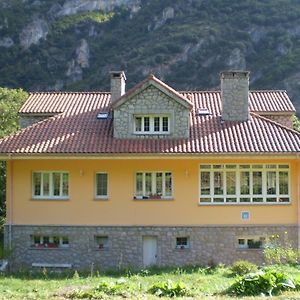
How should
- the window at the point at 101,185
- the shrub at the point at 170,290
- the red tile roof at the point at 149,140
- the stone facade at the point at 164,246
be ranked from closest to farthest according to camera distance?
the shrub at the point at 170,290
the red tile roof at the point at 149,140
the stone facade at the point at 164,246
the window at the point at 101,185

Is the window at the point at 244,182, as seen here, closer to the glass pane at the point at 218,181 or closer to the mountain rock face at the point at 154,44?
the glass pane at the point at 218,181

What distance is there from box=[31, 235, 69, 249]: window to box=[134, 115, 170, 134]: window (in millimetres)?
5298

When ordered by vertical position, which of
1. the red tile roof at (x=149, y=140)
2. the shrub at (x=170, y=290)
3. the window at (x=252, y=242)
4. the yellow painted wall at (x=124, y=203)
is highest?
the red tile roof at (x=149, y=140)

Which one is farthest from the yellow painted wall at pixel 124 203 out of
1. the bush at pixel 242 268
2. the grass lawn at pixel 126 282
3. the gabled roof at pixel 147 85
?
the bush at pixel 242 268

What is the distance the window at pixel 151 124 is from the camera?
23.8 meters

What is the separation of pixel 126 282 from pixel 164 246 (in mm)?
5737

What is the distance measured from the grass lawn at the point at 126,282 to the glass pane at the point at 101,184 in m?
3.93

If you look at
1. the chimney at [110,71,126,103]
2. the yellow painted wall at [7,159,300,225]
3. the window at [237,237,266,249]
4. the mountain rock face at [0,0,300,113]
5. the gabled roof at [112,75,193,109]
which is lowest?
the window at [237,237,266,249]

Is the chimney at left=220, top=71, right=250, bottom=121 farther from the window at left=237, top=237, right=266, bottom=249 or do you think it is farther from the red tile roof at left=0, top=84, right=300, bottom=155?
the window at left=237, top=237, right=266, bottom=249

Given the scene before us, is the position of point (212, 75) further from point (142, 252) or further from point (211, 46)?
point (142, 252)

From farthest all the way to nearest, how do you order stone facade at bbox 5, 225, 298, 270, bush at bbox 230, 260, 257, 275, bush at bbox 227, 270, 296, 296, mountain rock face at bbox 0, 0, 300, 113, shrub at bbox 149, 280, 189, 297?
mountain rock face at bbox 0, 0, 300, 113 → stone facade at bbox 5, 225, 298, 270 → bush at bbox 230, 260, 257, 275 → shrub at bbox 149, 280, 189, 297 → bush at bbox 227, 270, 296, 296

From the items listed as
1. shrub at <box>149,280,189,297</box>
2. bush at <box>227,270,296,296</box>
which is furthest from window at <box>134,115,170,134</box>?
bush at <box>227,270,296,296</box>

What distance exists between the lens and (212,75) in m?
90.3

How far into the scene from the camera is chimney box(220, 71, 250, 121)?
975 inches
